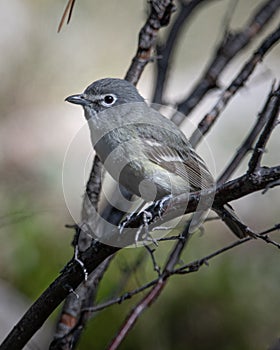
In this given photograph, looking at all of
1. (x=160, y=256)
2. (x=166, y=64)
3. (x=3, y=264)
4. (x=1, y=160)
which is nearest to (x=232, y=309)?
(x=160, y=256)

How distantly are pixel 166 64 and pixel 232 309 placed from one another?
1.84 m

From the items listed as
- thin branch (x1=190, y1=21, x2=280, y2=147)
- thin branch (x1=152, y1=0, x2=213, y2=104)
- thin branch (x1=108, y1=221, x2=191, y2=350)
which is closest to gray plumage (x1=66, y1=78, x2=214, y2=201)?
thin branch (x1=190, y1=21, x2=280, y2=147)

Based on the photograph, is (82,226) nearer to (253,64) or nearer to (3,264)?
(253,64)

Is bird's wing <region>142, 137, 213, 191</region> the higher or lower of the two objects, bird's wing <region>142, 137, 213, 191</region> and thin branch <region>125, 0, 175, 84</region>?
the lower

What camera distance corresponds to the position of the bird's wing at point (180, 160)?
2.74 meters

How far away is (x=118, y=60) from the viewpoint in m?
7.19

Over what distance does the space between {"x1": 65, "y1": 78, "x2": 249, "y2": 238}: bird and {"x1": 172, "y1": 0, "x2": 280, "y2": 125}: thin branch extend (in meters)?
0.35

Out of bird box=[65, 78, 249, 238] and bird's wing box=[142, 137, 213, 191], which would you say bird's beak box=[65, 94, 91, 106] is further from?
bird's wing box=[142, 137, 213, 191]

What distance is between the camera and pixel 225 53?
3275 mm

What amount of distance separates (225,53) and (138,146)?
79cm

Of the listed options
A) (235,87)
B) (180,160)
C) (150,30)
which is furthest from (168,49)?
(180,160)

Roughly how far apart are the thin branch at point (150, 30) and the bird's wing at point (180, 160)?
1.00 feet

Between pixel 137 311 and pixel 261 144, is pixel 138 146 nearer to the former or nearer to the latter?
pixel 137 311

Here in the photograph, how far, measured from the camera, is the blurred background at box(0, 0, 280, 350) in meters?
4.39
